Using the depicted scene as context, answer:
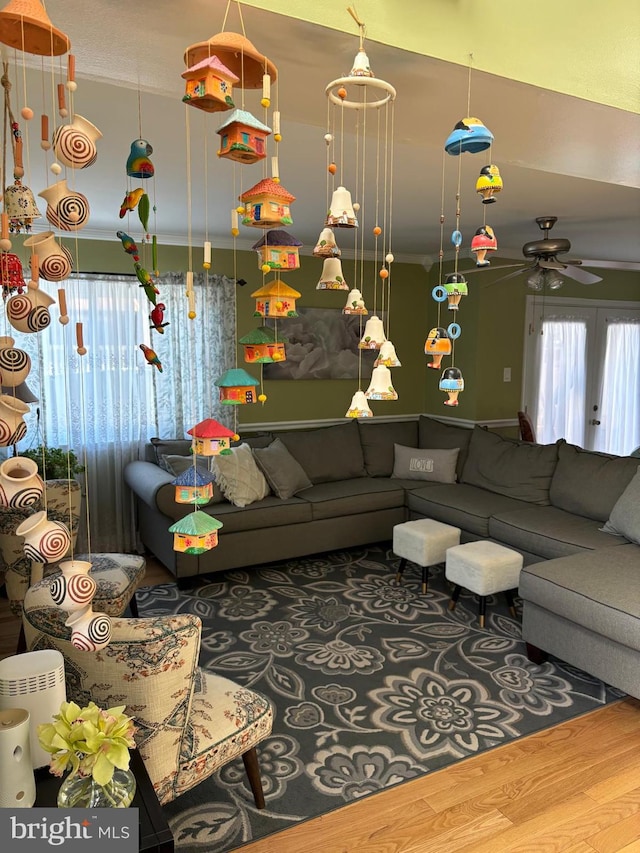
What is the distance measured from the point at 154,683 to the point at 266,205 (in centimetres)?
126

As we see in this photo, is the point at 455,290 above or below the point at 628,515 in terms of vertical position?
above

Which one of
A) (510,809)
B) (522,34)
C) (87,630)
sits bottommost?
(510,809)

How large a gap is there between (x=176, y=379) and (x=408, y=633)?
2692 mm

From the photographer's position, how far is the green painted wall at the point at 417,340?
5.51 meters

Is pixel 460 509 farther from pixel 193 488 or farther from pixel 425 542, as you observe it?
pixel 193 488

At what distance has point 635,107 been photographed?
193 cm

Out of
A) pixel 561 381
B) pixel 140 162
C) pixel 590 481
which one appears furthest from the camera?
pixel 561 381

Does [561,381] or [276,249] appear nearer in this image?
[276,249]

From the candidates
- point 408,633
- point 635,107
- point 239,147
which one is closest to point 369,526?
point 408,633

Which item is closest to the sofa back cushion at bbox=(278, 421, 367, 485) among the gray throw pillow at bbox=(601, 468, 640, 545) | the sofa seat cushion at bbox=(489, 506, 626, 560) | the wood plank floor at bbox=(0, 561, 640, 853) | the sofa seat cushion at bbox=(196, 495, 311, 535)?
the sofa seat cushion at bbox=(196, 495, 311, 535)

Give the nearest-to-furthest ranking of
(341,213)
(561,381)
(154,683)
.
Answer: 1. (341,213)
2. (154,683)
3. (561,381)

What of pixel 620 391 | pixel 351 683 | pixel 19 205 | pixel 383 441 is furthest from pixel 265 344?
pixel 620 391

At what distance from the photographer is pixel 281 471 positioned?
479 centimetres

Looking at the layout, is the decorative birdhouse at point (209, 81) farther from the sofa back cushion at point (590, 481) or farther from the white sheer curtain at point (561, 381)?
the white sheer curtain at point (561, 381)
